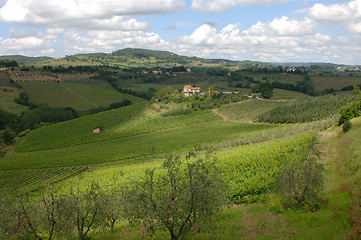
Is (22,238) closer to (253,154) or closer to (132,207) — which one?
(132,207)

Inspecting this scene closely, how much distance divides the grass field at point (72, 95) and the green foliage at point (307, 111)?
84361 millimetres

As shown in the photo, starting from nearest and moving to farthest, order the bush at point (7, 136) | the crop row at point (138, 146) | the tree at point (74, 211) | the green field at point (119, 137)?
the tree at point (74, 211) → the crop row at point (138, 146) → the green field at point (119, 137) → the bush at point (7, 136)

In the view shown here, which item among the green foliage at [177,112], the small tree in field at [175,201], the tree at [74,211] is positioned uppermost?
the small tree in field at [175,201]

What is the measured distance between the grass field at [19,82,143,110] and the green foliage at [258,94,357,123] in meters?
84.4

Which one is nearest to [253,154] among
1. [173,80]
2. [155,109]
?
[155,109]

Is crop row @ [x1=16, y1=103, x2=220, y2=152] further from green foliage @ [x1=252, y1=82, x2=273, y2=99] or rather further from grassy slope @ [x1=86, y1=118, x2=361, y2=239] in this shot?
grassy slope @ [x1=86, y1=118, x2=361, y2=239]

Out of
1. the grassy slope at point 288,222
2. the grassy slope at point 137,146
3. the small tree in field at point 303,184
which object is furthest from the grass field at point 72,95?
the small tree in field at point 303,184

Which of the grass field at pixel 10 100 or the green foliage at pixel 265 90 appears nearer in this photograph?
the green foliage at pixel 265 90

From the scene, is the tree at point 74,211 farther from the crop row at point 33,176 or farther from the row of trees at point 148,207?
the crop row at point 33,176

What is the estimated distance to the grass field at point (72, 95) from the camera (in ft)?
408

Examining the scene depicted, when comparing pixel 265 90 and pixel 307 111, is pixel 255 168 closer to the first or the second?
pixel 307 111

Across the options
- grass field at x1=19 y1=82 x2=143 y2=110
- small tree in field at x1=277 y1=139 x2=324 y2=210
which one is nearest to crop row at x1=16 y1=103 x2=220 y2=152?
grass field at x1=19 y1=82 x2=143 y2=110

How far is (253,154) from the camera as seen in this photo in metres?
33.6

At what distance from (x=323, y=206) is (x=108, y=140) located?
64.3 m
